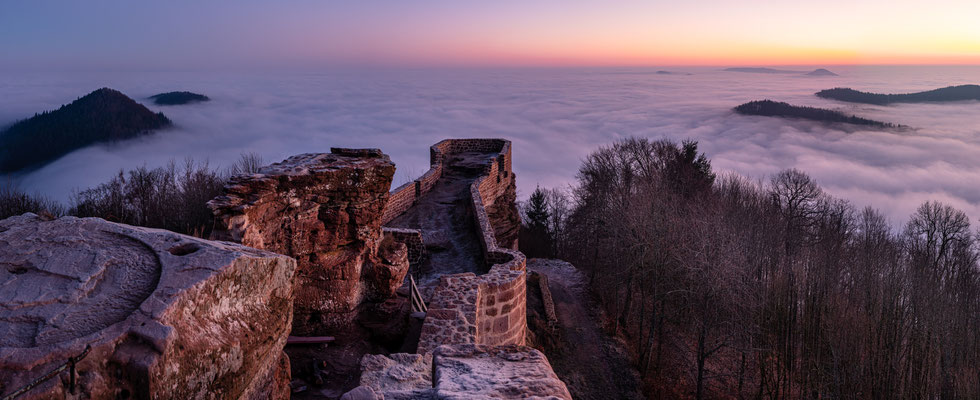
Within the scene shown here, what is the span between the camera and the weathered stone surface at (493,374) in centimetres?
284

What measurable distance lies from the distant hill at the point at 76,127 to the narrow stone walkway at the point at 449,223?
30691 millimetres

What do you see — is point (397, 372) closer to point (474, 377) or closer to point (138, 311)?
point (474, 377)

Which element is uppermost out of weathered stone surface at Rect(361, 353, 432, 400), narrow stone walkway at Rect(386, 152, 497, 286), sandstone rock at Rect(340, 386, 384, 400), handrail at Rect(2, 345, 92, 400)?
handrail at Rect(2, 345, 92, 400)

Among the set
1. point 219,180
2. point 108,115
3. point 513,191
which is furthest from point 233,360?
point 108,115

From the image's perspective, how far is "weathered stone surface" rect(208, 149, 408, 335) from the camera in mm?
8297

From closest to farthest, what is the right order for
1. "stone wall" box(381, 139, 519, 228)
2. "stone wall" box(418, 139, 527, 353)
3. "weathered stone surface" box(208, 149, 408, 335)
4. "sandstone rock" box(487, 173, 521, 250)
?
1. "weathered stone surface" box(208, 149, 408, 335)
2. "stone wall" box(418, 139, 527, 353)
3. "stone wall" box(381, 139, 519, 228)
4. "sandstone rock" box(487, 173, 521, 250)

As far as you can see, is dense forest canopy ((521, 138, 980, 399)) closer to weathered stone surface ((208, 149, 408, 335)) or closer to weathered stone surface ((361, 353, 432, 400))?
weathered stone surface ((208, 149, 408, 335))

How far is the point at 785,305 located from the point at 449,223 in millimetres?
11618

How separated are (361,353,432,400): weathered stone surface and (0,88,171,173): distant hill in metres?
43.9

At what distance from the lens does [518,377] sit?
10.1 ft

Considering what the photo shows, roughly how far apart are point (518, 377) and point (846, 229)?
35.2 meters

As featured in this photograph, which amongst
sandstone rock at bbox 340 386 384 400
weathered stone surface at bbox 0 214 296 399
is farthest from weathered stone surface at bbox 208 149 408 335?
sandstone rock at bbox 340 386 384 400

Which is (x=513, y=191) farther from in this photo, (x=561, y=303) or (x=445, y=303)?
(x=445, y=303)

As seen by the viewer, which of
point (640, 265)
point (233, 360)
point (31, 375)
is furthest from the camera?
point (640, 265)
